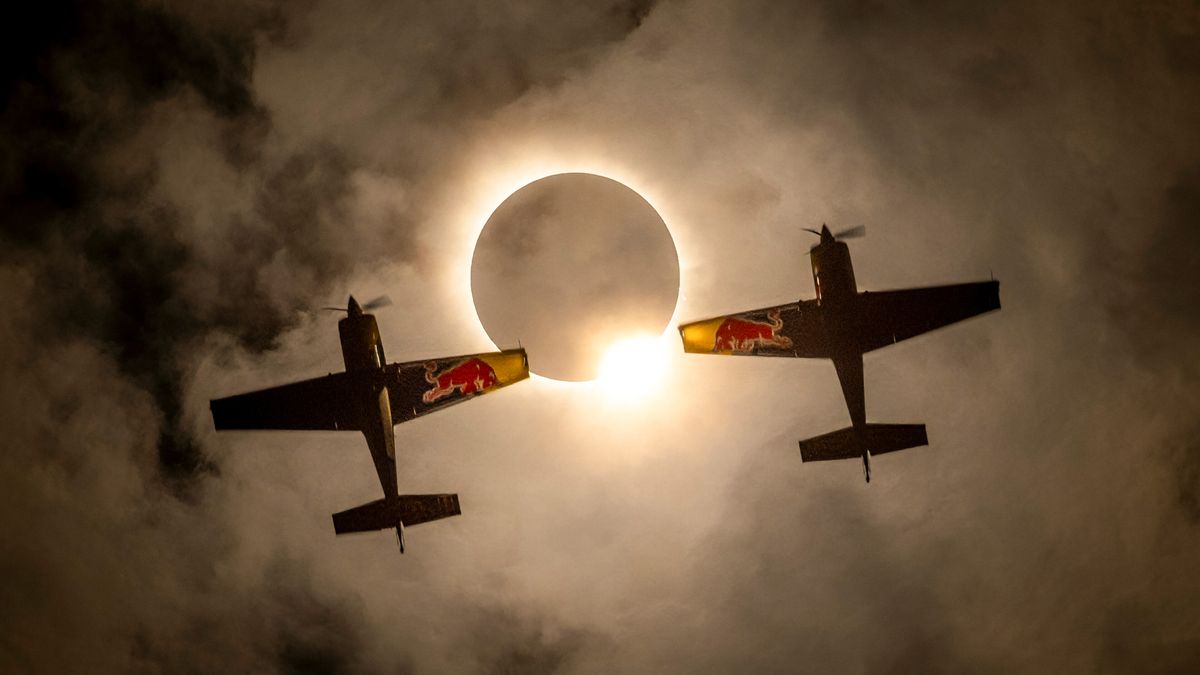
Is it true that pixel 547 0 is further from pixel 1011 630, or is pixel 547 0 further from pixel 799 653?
pixel 1011 630

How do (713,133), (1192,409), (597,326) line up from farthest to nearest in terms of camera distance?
(1192,409)
(713,133)
(597,326)

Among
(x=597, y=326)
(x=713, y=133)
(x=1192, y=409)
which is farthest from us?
(x=1192, y=409)

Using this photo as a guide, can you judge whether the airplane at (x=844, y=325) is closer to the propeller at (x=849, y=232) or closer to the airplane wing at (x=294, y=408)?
the propeller at (x=849, y=232)

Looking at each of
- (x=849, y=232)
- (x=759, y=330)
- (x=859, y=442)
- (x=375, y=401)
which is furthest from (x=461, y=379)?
(x=849, y=232)

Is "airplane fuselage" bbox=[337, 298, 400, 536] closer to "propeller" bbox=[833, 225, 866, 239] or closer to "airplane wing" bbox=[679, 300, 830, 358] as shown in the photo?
"airplane wing" bbox=[679, 300, 830, 358]

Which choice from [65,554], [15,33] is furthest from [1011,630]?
[15,33]

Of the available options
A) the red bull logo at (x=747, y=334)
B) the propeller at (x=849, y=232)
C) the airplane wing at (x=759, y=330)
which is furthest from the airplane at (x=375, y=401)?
the propeller at (x=849, y=232)

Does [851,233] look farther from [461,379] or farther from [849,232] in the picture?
[461,379]
